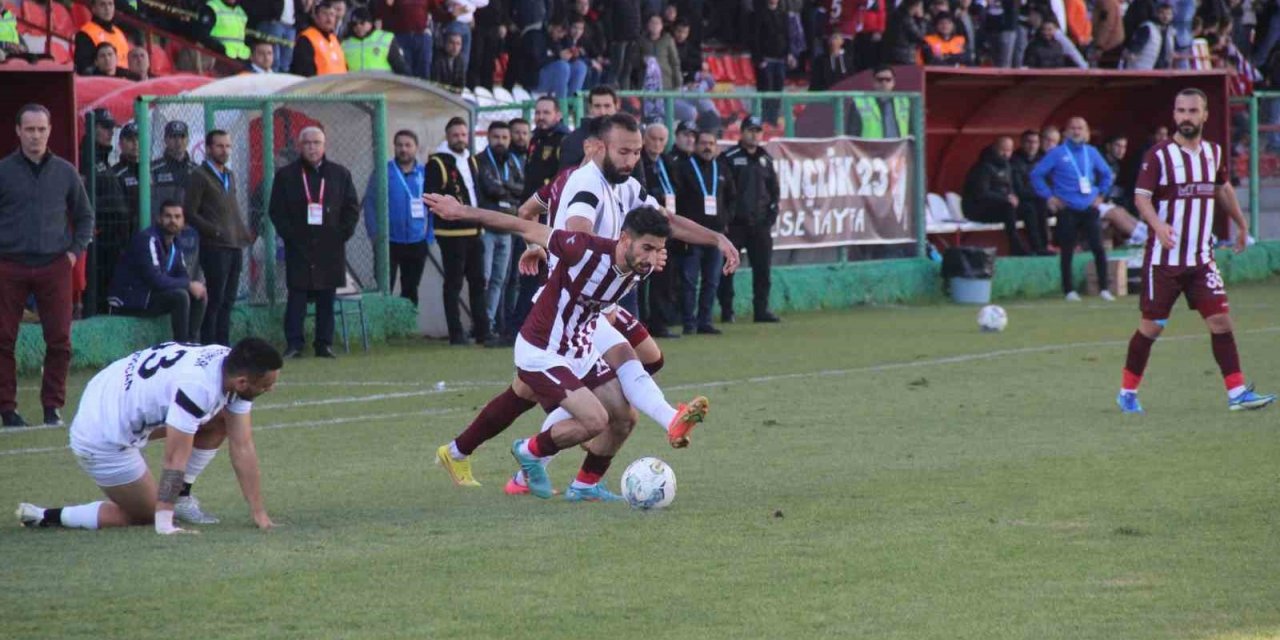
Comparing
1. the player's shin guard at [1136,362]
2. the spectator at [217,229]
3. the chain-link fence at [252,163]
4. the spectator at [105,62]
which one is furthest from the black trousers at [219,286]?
the player's shin guard at [1136,362]

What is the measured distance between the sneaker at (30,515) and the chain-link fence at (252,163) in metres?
7.83

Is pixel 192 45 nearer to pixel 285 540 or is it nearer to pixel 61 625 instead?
pixel 285 540

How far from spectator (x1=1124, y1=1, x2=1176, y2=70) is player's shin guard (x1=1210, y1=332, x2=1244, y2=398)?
58.1ft

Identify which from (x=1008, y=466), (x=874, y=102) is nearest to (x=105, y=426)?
(x=1008, y=466)

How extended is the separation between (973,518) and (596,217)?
2.59m

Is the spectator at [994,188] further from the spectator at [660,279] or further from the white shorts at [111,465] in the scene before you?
the white shorts at [111,465]

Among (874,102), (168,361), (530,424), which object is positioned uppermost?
(874,102)

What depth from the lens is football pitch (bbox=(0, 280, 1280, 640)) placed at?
20.6 ft

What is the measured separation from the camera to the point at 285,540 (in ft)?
25.6

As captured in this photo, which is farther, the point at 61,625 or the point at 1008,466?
the point at 1008,466

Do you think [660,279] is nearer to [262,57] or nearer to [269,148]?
[269,148]

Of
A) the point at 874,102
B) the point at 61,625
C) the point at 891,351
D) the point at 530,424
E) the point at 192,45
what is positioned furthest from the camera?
the point at 874,102

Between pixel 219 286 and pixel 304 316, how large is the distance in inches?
39.2

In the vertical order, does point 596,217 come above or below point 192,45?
below
